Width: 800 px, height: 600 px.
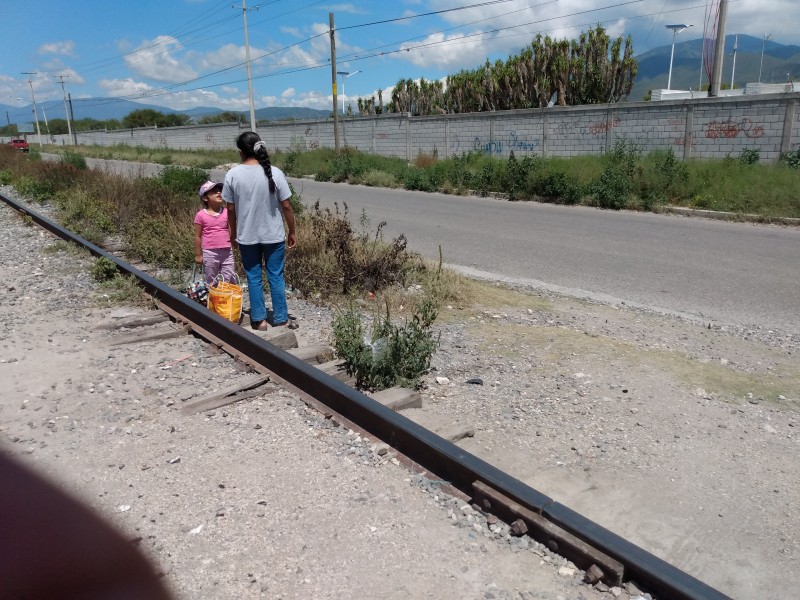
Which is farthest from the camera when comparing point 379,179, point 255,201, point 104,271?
point 379,179

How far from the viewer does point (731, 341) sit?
5977 mm

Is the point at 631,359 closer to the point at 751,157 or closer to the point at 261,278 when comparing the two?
the point at 261,278

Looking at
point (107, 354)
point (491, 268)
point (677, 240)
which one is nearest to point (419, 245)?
point (491, 268)

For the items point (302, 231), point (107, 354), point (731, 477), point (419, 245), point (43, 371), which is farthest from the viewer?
point (419, 245)

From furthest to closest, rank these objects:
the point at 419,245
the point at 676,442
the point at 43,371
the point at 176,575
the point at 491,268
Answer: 1. the point at 419,245
2. the point at 491,268
3. the point at 43,371
4. the point at 676,442
5. the point at 176,575

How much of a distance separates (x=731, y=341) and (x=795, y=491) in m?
2.82

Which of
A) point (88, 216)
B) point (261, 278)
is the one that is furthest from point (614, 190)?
point (261, 278)

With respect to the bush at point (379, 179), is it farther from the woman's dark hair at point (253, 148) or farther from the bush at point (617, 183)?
the woman's dark hair at point (253, 148)

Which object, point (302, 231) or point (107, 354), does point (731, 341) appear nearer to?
point (302, 231)

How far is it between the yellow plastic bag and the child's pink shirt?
1.78 feet

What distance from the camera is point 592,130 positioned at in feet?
70.9

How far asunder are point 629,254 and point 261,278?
641 cm

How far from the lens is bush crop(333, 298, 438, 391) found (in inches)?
180

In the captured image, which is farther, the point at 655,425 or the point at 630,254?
the point at 630,254
